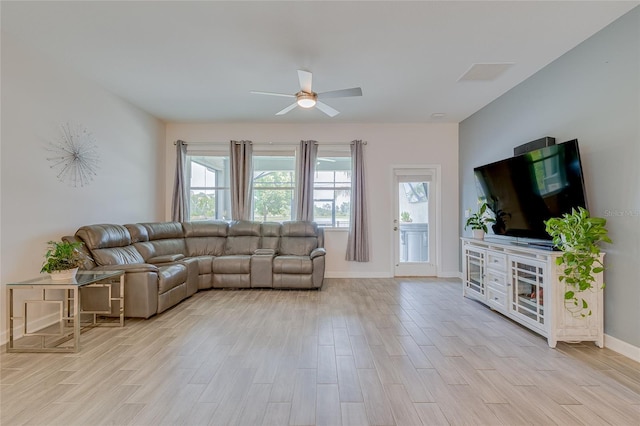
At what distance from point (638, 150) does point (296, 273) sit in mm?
4051

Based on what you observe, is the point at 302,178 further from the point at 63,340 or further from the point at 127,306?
the point at 63,340

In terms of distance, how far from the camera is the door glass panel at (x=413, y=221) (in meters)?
5.67

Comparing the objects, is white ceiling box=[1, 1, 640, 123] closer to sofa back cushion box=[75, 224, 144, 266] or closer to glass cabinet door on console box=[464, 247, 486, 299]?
sofa back cushion box=[75, 224, 144, 266]

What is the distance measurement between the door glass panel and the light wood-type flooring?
230 cm

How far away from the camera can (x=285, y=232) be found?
5273mm

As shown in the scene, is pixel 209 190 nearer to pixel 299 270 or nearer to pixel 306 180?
pixel 306 180

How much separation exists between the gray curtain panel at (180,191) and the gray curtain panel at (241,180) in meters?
0.92

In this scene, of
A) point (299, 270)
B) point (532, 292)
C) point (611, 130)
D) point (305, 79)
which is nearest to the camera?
point (611, 130)

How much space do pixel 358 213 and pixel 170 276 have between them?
10.7ft

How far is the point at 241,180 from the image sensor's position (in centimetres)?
549

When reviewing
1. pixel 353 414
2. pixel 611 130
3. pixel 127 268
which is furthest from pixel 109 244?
pixel 611 130

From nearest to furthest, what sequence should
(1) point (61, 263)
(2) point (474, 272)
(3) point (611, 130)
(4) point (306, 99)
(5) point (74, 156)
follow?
(3) point (611, 130), (1) point (61, 263), (4) point (306, 99), (5) point (74, 156), (2) point (474, 272)

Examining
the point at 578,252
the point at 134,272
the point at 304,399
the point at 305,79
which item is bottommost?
the point at 304,399

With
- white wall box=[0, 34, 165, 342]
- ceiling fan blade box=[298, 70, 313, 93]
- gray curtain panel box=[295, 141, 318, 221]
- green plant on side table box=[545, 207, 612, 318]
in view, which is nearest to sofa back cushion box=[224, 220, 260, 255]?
gray curtain panel box=[295, 141, 318, 221]
